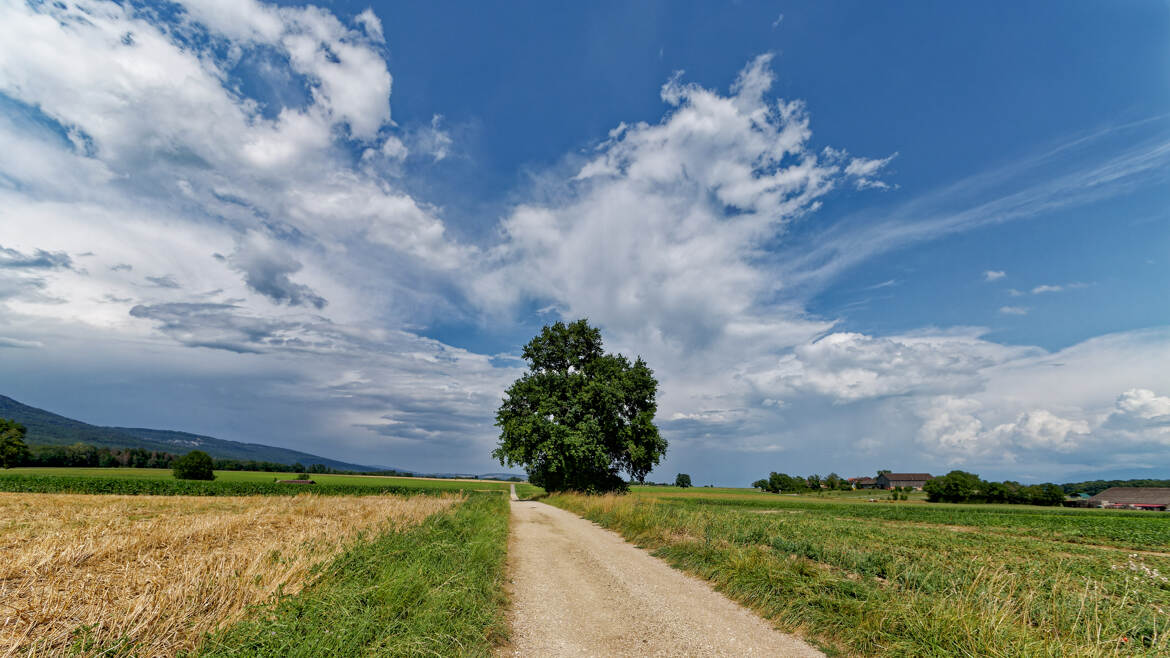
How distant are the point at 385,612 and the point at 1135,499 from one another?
419 feet

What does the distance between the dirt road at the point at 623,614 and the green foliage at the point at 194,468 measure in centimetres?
7884

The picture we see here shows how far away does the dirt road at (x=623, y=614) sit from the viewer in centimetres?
655

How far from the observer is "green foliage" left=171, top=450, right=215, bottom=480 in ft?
222

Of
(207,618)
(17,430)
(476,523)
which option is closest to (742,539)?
(476,523)

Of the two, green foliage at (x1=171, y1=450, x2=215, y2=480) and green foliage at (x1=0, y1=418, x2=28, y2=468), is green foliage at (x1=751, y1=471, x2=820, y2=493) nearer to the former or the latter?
green foliage at (x1=171, y1=450, x2=215, y2=480)

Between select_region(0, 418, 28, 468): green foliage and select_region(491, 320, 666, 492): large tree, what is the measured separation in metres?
87.7

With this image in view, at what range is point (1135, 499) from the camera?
82.4 meters

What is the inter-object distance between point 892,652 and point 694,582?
4.66m

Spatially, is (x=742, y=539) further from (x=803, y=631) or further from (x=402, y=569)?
(x=402, y=569)

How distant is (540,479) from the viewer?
43375 millimetres

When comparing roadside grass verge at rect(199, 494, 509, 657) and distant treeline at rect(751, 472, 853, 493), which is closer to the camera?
roadside grass verge at rect(199, 494, 509, 657)

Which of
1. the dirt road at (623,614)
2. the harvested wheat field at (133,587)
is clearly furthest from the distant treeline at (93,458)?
the dirt road at (623,614)

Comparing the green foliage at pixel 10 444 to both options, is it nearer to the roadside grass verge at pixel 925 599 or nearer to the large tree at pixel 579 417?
the large tree at pixel 579 417

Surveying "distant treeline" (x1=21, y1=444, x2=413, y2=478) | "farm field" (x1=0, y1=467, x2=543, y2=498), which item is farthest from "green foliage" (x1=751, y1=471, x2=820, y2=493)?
"distant treeline" (x1=21, y1=444, x2=413, y2=478)
